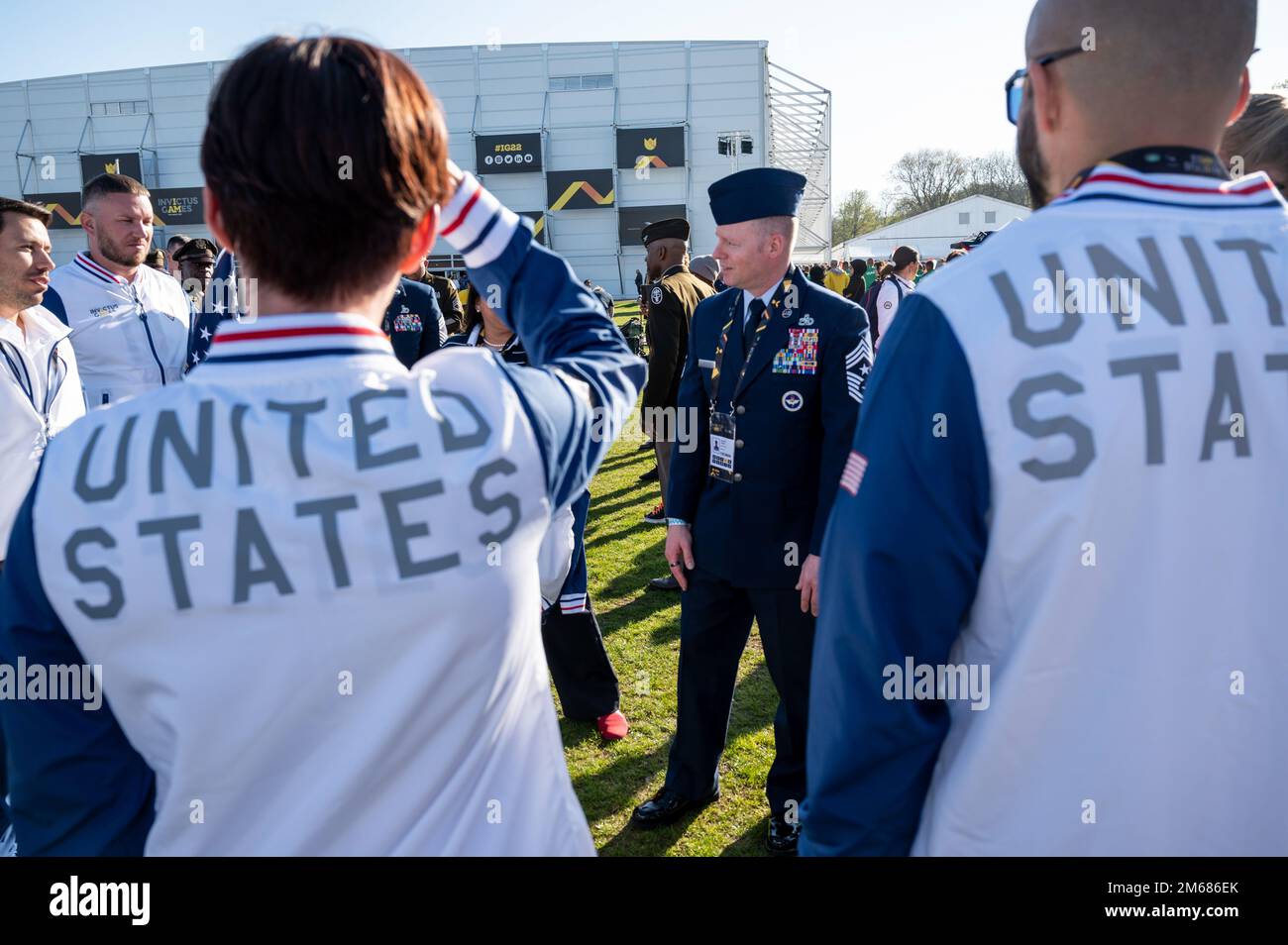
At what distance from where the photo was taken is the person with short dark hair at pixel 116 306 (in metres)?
4.80

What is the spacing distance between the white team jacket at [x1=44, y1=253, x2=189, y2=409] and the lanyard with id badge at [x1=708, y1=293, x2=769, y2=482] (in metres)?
3.40

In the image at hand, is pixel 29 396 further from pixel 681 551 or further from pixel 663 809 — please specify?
pixel 663 809

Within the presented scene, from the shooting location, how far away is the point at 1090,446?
1.05 metres

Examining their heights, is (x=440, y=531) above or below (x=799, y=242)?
below

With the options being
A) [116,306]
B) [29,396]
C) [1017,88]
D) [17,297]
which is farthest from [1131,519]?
[116,306]

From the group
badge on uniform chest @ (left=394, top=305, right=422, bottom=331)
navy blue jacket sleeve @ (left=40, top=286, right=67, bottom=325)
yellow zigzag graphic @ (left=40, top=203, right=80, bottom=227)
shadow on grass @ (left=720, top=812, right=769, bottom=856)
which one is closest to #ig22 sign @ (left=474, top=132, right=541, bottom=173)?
yellow zigzag graphic @ (left=40, top=203, right=80, bottom=227)

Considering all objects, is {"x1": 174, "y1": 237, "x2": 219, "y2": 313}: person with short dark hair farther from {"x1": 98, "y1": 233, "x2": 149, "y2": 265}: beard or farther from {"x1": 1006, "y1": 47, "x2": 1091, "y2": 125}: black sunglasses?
{"x1": 1006, "y1": 47, "x2": 1091, "y2": 125}: black sunglasses

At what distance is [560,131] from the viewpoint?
32688 millimetres

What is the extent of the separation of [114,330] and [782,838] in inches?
177

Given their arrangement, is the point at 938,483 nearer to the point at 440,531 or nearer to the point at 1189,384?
the point at 1189,384

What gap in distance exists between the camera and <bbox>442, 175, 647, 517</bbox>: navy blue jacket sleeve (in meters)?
1.22
